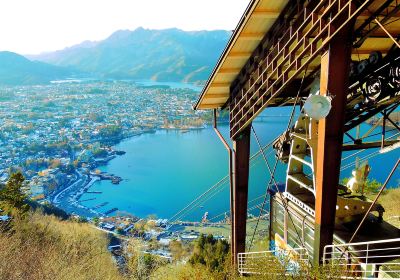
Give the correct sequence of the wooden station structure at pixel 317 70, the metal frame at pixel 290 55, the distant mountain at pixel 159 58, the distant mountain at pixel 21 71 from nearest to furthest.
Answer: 1. the metal frame at pixel 290 55
2. the wooden station structure at pixel 317 70
3. the distant mountain at pixel 21 71
4. the distant mountain at pixel 159 58

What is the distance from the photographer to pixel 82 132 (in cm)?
6619

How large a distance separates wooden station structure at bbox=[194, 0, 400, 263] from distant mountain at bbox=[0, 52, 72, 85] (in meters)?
141

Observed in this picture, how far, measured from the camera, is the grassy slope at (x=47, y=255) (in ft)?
26.1

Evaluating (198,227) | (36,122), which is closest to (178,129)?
(36,122)

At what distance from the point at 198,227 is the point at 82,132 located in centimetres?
4331

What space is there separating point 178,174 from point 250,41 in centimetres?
3947

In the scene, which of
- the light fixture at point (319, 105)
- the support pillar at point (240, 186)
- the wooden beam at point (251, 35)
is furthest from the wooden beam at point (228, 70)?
the light fixture at point (319, 105)

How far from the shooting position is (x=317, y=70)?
4.46 metres

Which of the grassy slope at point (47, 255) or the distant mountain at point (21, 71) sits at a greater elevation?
the distant mountain at point (21, 71)

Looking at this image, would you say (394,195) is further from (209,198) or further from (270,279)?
(209,198)

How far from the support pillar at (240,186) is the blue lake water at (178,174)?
24301 mm

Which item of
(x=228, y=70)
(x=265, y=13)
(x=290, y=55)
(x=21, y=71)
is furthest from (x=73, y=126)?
(x=21, y=71)

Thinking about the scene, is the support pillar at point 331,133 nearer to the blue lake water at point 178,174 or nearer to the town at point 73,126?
the blue lake water at point 178,174

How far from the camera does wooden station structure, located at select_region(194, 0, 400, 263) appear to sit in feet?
9.78
